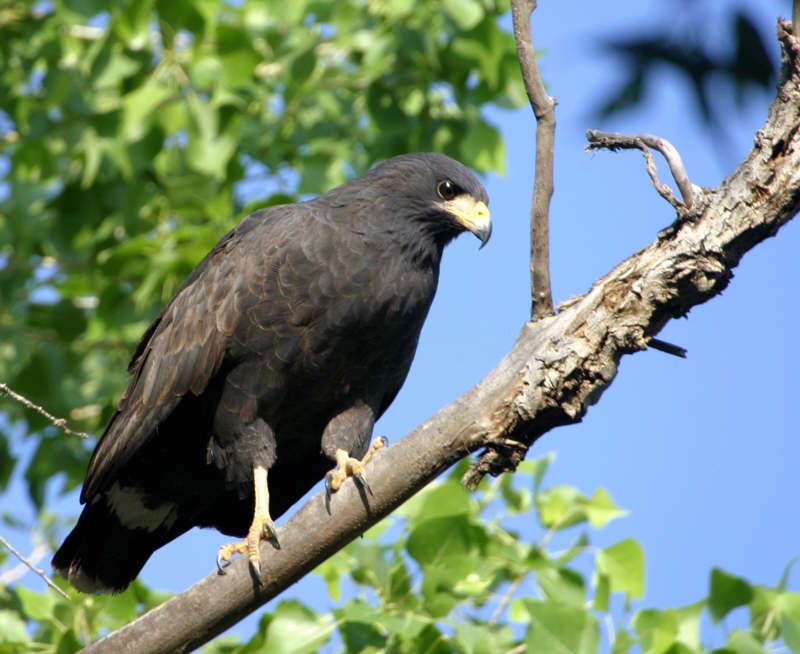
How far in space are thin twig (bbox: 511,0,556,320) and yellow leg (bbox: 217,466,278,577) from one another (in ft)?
3.88

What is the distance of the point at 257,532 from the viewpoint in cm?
374

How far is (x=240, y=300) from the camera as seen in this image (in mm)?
4148

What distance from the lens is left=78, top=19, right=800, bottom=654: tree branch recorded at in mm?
2705

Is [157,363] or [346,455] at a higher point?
[157,363]

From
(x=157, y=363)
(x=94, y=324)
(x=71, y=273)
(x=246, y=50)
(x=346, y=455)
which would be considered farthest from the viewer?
(x=71, y=273)

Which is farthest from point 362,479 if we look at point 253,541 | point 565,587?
point 565,587

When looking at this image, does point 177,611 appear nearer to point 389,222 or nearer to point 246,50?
point 389,222

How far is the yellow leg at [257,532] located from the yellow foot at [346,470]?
25 cm

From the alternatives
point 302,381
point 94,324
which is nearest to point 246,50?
point 94,324

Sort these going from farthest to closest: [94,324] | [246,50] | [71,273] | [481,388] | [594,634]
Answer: [71,273], [94,324], [246,50], [594,634], [481,388]

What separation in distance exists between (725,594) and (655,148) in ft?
5.97

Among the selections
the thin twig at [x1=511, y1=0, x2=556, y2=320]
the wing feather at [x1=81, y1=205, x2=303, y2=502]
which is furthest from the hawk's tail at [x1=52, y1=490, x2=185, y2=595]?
the thin twig at [x1=511, y1=0, x2=556, y2=320]

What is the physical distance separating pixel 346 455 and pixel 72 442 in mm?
3778

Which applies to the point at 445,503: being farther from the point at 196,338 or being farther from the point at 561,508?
the point at 196,338
